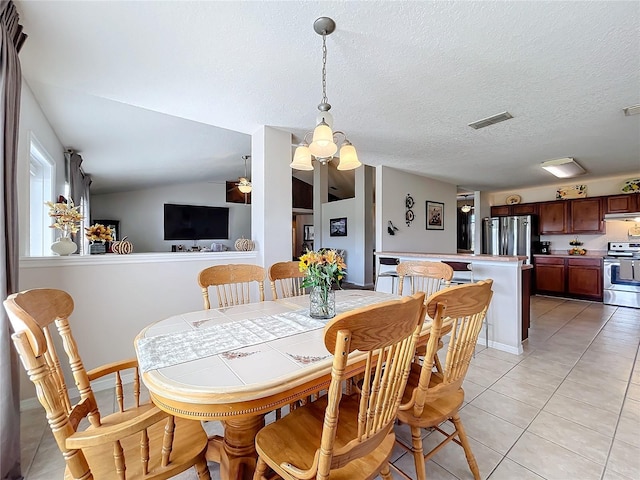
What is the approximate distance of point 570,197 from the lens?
600 centimetres

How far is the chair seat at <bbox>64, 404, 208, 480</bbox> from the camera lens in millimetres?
961

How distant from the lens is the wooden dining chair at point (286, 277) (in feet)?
7.37

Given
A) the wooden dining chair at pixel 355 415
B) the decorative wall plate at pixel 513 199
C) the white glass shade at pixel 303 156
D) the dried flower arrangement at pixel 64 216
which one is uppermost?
the decorative wall plate at pixel 513 199

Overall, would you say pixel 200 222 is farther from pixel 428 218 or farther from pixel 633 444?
pixel 633 444

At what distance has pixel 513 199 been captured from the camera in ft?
22.4

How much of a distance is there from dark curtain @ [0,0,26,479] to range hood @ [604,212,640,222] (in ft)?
26.0

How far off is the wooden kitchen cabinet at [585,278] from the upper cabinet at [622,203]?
3.25 ft

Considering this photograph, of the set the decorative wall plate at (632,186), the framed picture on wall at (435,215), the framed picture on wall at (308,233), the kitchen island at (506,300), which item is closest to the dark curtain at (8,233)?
the kitchen island at (506,300)

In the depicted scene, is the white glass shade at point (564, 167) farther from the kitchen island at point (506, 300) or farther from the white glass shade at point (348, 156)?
the white glass shade at point (348, 156)

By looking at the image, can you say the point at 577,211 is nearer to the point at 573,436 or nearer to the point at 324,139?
the point at 573,436

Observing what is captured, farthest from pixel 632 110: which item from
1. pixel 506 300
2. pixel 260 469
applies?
pixel 260 469

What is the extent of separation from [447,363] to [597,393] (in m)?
1.94

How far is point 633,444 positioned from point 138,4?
3.67 m

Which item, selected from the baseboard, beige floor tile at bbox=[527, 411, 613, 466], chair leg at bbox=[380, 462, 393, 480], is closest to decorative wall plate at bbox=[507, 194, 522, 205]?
beige floor tile at bbox=[527, 411, 613, 466]
